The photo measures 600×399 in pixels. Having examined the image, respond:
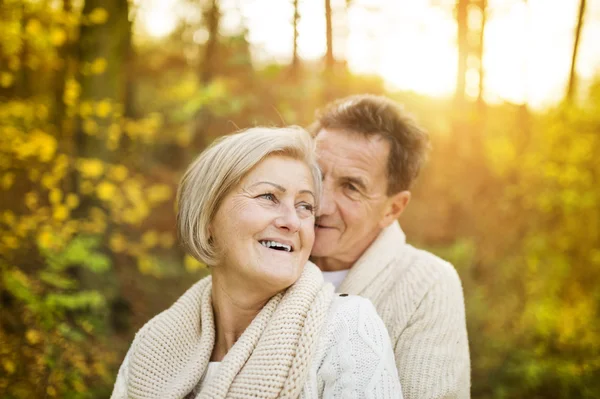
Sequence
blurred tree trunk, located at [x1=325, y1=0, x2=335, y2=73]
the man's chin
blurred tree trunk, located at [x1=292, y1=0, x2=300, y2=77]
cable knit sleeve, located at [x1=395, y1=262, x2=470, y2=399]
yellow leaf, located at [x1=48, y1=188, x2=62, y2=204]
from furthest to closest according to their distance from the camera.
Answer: blurred tree trunk, located at [x1=325, y1=0, x2=335, y2=73], yellow leaf, located at [x1=48, y1=188, x2=62, y2=204], blurred tree trunk, located at [x1=292, y1=0, x2=300, y2=77], the man's chin, cable knit sleeve, located at [x1=395, y1=262, x2=470, y2=399]

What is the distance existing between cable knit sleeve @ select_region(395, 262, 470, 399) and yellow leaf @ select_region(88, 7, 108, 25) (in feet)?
14.8

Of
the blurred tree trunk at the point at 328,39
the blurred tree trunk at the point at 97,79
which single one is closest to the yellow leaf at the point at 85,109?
the blurred tree trunk at the point at 97,79

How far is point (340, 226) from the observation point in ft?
9.20

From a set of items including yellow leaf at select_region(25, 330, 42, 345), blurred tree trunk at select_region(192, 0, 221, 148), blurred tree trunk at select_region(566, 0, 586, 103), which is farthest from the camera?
blurred tree trunk at select_region(566, 0, 586, 103)

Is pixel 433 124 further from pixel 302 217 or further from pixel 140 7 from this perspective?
pixel 302 217

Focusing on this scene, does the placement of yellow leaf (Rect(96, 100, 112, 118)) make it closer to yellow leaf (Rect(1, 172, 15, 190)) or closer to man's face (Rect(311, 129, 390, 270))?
yellow leaf (Rect(1, 172, 15, 190))

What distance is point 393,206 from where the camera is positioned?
299cm

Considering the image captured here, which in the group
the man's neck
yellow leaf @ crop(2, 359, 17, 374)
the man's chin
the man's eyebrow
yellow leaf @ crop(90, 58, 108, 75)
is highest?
yellow leaf @ crop(90, 58, 108, 75)

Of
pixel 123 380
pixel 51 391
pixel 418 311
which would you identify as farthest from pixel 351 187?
pixel 51 391

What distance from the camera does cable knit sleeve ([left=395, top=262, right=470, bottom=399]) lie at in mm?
2340

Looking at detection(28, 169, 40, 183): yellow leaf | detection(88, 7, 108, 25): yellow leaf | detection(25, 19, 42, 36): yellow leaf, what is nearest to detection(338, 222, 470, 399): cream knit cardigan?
detection(28, 169, 40, 183): yellow leaf

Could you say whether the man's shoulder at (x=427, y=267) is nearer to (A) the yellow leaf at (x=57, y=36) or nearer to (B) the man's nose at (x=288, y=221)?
(B) the man's nose at (x=288, y=221)

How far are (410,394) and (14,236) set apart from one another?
4.11 meters

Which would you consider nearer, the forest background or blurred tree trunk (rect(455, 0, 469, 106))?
the forest background
